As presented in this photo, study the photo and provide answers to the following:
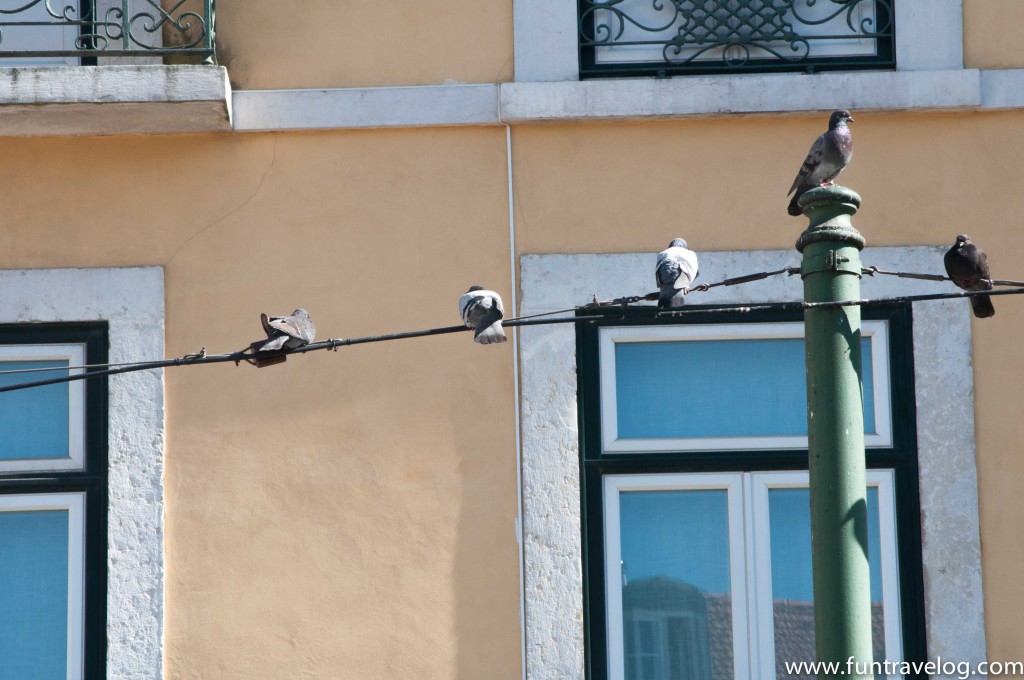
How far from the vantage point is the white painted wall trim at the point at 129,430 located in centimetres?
683

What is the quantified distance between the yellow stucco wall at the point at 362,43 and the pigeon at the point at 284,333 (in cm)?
150

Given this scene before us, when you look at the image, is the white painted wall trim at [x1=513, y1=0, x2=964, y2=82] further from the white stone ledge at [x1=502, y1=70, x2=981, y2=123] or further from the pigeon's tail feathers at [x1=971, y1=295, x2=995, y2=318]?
the pigeon's tail feathers at [x1=971, y1=295, x2=995, y2=318]

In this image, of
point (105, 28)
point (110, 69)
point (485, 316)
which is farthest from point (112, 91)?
point (485, 316)

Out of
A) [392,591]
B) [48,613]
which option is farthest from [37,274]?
[392,591]

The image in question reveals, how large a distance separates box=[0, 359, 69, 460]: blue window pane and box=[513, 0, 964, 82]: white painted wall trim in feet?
7.51

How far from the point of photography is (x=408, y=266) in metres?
7.23

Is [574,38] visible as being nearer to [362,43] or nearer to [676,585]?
[362,43]

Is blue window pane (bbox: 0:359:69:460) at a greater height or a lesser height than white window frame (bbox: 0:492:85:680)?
greater

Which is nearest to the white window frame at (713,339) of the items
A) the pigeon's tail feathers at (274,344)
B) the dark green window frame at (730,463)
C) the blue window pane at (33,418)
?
the dark green window frame at (730,463)

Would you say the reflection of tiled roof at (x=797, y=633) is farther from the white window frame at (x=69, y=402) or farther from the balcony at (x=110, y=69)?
the balcony at (x=110, y=69)

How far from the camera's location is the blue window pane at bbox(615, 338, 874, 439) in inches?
282

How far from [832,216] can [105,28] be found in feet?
11.5

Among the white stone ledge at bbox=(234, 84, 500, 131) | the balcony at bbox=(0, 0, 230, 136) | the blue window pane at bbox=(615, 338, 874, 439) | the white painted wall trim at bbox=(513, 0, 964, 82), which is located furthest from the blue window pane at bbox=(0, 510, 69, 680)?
the white painted wall trim at bbox=(513, 0, 964, 82)

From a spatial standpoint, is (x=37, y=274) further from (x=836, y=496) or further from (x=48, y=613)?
(x=836, y=496)
